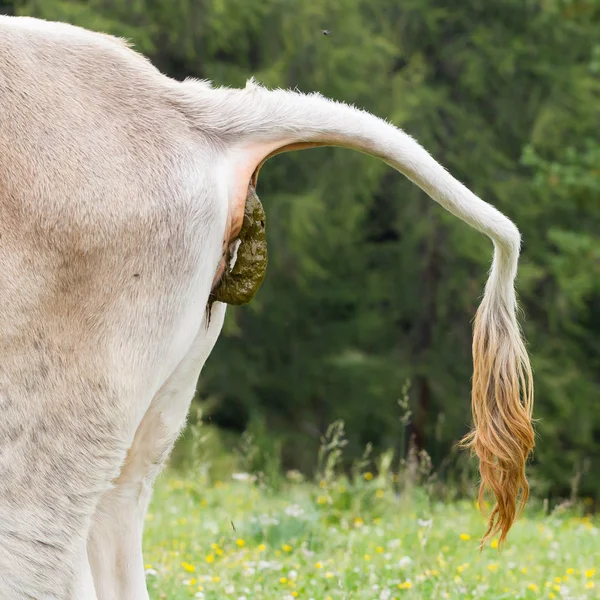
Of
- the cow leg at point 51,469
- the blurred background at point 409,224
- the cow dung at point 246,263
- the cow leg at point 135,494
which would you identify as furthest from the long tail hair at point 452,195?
the blurred background at point 409,224

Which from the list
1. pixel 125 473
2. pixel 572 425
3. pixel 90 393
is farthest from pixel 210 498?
pixel 572 425

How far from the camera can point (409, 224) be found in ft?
61.6

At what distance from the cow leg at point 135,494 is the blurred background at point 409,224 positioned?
41.2 feet

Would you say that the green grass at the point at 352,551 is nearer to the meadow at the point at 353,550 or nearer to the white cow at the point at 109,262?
the meadow at the point at 353,550

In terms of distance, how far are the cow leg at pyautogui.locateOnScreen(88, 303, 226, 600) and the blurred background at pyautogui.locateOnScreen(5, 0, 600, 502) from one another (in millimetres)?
12564

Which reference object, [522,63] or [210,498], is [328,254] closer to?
[522,63]

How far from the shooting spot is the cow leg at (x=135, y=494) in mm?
2711

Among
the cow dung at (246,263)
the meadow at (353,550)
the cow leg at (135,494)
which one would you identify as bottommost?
the meadow at (353,550)

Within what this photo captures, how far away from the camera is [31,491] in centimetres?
233

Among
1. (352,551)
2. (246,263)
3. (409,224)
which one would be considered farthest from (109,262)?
(409,224)

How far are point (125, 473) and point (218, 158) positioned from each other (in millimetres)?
921

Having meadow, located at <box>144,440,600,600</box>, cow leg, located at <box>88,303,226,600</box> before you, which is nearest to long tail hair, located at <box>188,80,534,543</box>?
cow leg, located at <box>88,303,226,600</box>

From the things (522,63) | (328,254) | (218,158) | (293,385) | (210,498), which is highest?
(522,63)

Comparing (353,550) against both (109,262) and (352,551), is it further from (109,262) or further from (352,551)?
(109,262)
